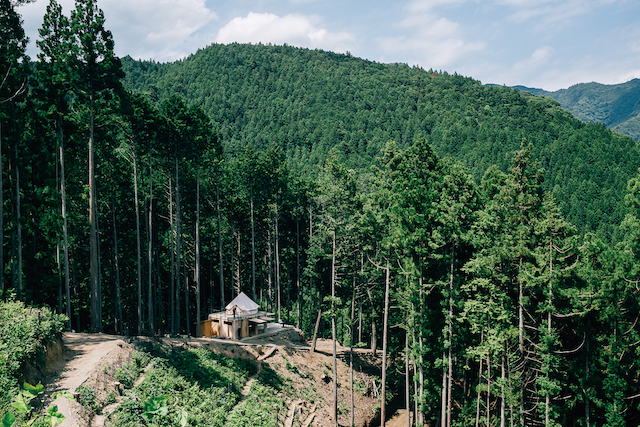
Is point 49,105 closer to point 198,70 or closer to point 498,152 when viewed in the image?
point 498,152

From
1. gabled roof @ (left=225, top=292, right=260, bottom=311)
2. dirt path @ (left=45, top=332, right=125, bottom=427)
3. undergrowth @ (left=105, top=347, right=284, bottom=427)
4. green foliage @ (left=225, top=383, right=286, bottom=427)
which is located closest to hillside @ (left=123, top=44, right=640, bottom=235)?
gabled roof @ (left=225, top=292, right=260, bottom=311)

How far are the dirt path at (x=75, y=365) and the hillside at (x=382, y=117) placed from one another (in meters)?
63.7

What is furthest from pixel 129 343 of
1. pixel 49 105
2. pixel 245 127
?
pixel 245 127

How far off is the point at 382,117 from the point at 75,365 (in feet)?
386

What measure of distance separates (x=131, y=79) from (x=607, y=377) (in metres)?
181

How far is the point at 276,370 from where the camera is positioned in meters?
28.1

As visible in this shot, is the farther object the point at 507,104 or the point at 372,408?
the point at 507,104

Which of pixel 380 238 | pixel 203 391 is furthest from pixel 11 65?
pixel 380 238

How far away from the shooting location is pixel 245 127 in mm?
122312

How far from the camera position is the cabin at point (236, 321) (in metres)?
32.6

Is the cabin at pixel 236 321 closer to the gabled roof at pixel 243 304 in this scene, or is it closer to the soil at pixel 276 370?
the gabled roof at pixel 243 304

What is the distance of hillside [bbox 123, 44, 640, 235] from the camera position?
8525cm

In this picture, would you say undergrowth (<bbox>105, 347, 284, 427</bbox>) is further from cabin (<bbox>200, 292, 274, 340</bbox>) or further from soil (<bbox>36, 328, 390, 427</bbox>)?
cabin (<bbox>200, 292, 274, 340</bbox>)

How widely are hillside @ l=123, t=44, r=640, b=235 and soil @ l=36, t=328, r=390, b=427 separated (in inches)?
2037
